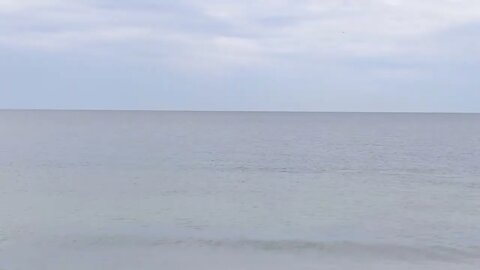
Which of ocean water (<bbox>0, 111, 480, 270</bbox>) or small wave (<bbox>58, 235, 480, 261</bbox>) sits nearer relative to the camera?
ocean water (<bbox>0, 111, 480, 270</bbox>)

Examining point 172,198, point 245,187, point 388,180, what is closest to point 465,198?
point 388,180

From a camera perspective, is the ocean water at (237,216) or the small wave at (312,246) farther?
Result: the small wave at (312,246)

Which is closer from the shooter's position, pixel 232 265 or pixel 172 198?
pixel 232 265

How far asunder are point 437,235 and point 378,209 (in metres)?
5.16

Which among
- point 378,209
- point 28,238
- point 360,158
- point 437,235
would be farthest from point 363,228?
point 360,158

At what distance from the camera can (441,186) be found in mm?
34281

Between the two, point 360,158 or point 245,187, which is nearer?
point 245,187

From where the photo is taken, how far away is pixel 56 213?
24.7 m

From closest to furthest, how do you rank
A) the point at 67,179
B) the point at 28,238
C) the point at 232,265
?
the point at 232,265, the point at 28,238, the point at 67,179

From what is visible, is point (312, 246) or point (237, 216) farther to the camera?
point (237, 216)

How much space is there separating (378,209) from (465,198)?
548 cm

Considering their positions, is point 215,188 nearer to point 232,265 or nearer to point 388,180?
point 388,180

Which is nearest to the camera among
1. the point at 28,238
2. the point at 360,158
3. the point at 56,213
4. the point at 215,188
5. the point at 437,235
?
the point at 28,238

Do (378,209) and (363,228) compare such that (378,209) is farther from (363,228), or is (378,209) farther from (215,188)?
(215,188)
